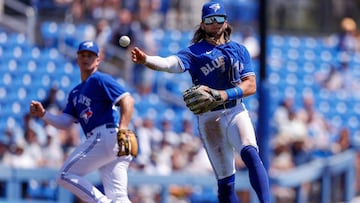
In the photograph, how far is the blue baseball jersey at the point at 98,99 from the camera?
995cm

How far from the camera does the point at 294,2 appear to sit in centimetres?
2327

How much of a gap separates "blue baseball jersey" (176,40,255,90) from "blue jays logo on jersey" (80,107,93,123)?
1231mm

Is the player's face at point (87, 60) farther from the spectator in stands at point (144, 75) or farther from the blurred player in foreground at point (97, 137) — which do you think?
the spectator in stands at point (144, 75)

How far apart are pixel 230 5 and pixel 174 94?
3749mm

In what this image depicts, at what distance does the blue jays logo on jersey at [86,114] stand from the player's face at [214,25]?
147cm

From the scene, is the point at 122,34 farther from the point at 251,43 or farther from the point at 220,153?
the point at 220,153

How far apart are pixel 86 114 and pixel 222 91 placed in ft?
5.56

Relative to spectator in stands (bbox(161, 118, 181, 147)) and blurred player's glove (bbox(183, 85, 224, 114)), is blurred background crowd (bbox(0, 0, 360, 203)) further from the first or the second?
blurred player's glove (bbox(183, 85, 224, 114))

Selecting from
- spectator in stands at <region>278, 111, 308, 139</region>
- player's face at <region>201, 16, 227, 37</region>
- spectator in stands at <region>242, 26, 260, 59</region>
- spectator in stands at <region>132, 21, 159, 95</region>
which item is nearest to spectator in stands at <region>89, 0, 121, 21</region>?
spectator in stands at <region>132, 21, 159, 95</region>

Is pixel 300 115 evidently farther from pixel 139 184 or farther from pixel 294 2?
pixel 294 2

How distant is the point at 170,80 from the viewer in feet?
62.4

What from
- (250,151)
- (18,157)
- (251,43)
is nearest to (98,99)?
(250,151)

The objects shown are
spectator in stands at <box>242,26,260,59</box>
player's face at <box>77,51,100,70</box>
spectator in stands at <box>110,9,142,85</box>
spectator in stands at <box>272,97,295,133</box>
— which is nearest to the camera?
player's face at <box>77,51,100,70</box>

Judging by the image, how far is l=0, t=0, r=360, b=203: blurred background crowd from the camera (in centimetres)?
1504
